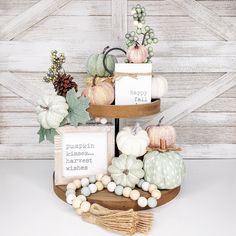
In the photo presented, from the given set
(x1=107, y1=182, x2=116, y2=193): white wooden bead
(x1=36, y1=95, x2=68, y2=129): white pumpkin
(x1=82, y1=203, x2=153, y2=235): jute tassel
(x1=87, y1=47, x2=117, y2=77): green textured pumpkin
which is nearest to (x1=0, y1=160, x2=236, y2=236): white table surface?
(x1=82, y1=203, x2=153, y2=235): jute tassel

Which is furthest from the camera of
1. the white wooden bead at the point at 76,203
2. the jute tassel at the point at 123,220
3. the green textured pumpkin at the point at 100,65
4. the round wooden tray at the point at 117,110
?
the green textured pumpkin at the point at 100,65

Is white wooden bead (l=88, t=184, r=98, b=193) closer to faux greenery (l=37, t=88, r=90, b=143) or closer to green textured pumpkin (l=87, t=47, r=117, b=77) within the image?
Result: faux greenery (l=37, t=88, r=90, b=143)

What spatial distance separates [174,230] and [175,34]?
81 cm

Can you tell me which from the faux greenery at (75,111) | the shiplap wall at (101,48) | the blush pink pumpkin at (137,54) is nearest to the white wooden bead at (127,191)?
the faux greenery at (75,111)

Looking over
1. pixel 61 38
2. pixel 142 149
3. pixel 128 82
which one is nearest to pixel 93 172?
pixel 142 149

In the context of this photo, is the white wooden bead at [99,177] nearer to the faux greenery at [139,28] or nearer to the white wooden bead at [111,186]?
the white wooden bead at [111,186]

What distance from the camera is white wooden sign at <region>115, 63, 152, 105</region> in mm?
1215

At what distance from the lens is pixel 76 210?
3.67 feet

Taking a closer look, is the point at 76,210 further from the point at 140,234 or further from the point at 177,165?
the point at 177,165

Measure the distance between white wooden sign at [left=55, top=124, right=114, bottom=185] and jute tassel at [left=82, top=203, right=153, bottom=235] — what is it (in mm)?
196

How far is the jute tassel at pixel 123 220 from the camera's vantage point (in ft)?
3.29

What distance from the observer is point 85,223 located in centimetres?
106

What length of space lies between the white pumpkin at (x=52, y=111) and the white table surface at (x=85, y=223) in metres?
0.22

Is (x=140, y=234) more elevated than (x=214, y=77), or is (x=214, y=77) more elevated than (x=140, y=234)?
(x=214, y=77)
